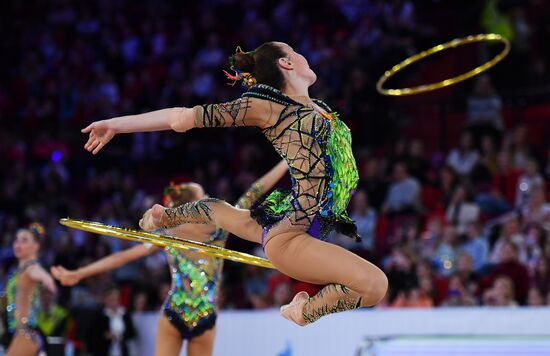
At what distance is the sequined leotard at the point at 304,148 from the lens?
486cm

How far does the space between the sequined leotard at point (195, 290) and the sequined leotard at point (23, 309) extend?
1327mm

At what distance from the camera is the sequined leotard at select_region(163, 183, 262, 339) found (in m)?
6.90

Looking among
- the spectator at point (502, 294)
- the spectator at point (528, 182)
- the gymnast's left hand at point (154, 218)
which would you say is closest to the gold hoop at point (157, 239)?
the gymnast's left hand at point (154, 218)

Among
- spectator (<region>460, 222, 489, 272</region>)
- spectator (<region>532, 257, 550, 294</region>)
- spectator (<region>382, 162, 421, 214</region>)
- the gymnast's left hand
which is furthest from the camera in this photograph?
spectator (<region>382, 162, 421, 214</region>)

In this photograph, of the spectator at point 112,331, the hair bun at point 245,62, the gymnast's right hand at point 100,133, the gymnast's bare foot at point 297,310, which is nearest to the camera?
the gymnast's right hand at point 100,133

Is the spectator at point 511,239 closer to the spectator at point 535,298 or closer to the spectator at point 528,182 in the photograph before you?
the spectator at point 528,182

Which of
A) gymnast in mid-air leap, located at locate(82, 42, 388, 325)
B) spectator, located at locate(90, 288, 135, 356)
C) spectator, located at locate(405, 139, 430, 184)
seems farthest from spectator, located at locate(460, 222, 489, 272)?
gymnast in mid-air leap, located at locate(82, 42, 388, 325)

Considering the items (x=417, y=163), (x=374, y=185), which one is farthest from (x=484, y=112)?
(x=374, y=185)

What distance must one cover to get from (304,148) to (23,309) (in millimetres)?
3749

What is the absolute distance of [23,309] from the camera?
770cm

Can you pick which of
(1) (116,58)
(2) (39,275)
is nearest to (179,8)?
(1) (116,58)

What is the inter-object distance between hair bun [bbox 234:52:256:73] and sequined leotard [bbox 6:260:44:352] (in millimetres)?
3469

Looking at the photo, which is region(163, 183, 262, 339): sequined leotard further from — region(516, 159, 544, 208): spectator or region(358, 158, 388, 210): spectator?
region(358, 158, 388, 210): spectator

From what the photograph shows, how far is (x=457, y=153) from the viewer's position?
11.1 m
